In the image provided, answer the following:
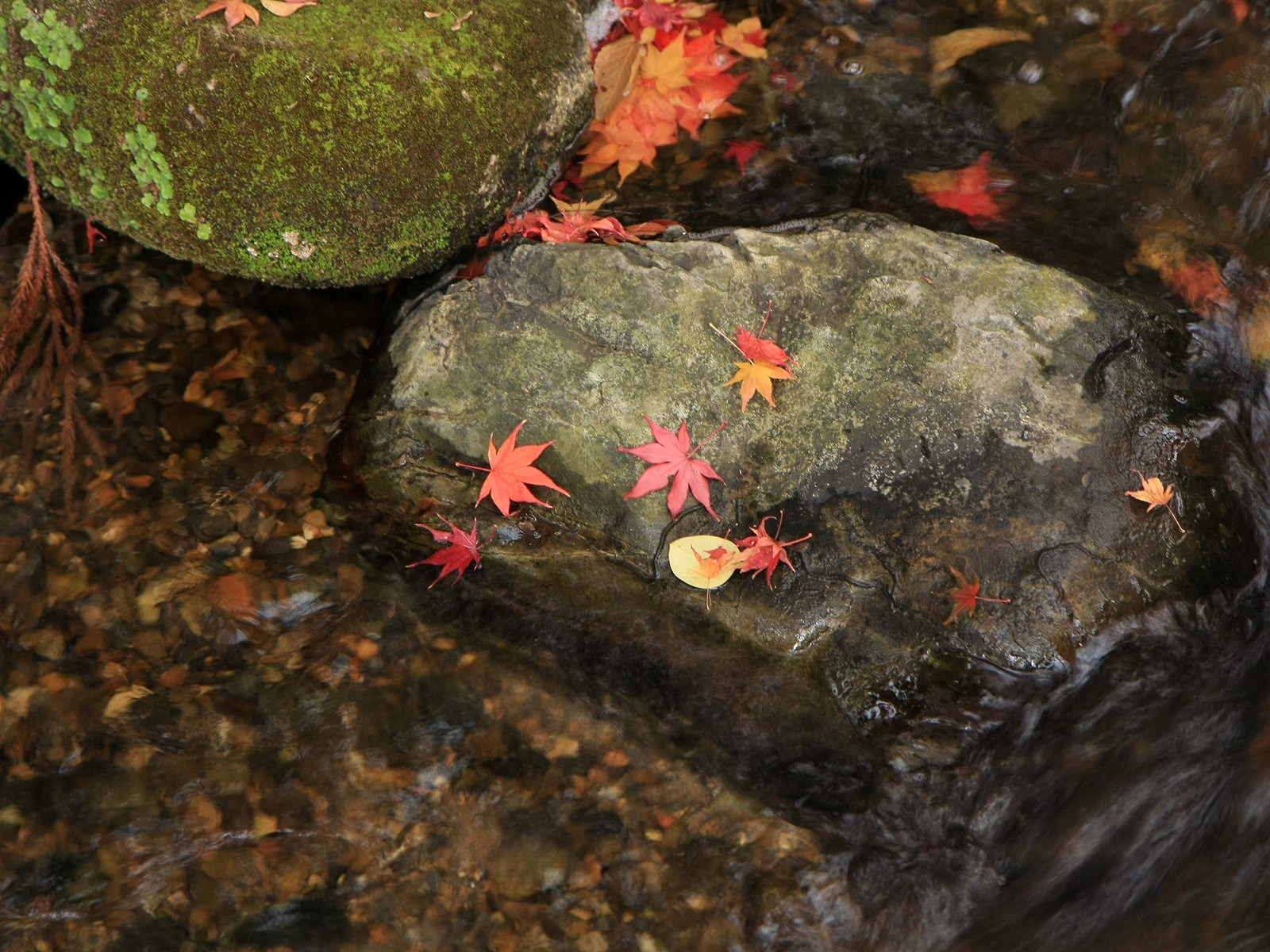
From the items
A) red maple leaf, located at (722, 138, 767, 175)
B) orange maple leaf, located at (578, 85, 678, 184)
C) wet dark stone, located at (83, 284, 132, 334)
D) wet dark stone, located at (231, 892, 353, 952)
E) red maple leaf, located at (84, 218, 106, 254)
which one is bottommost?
wet dark stone, located at (231, 892, 353, 952)

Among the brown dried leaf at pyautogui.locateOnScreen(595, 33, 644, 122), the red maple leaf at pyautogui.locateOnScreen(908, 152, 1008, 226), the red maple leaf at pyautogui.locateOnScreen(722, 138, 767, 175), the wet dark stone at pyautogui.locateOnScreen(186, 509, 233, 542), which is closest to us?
the wet dark stone at pyautogui.locateOnScreen(186, 509, 233, 542)

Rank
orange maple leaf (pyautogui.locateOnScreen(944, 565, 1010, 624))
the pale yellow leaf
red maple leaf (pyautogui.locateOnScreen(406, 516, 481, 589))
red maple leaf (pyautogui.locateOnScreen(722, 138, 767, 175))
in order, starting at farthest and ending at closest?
red maple leaf (pyautogui.locateOnScreen(722, 138, 767, 175)) < red maple leaf (pyautogui.locateOnScreen(406, 516, 481, 589)) < the pale yellow leaf < orange maple leaf (pyautogui.locateOnScreen(944, 565, 1010, 624))

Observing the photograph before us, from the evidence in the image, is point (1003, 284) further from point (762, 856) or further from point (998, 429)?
point (762, 856)

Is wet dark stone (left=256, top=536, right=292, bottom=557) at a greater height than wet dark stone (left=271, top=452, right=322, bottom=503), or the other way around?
wet dark stone (left=271, top=452, right=322, bottom=503)

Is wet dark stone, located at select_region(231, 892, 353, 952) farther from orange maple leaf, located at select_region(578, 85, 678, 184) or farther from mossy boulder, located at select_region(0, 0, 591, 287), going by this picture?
orange maple leaf, located at select_region(578, 85, 678, 184)

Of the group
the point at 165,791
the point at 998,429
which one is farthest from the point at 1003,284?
the point at 165,791

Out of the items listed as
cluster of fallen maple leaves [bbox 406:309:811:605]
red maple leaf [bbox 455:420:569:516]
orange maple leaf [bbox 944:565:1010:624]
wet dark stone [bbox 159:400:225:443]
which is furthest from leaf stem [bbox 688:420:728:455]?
wet dark stone [bbox 159:400:225:443]
